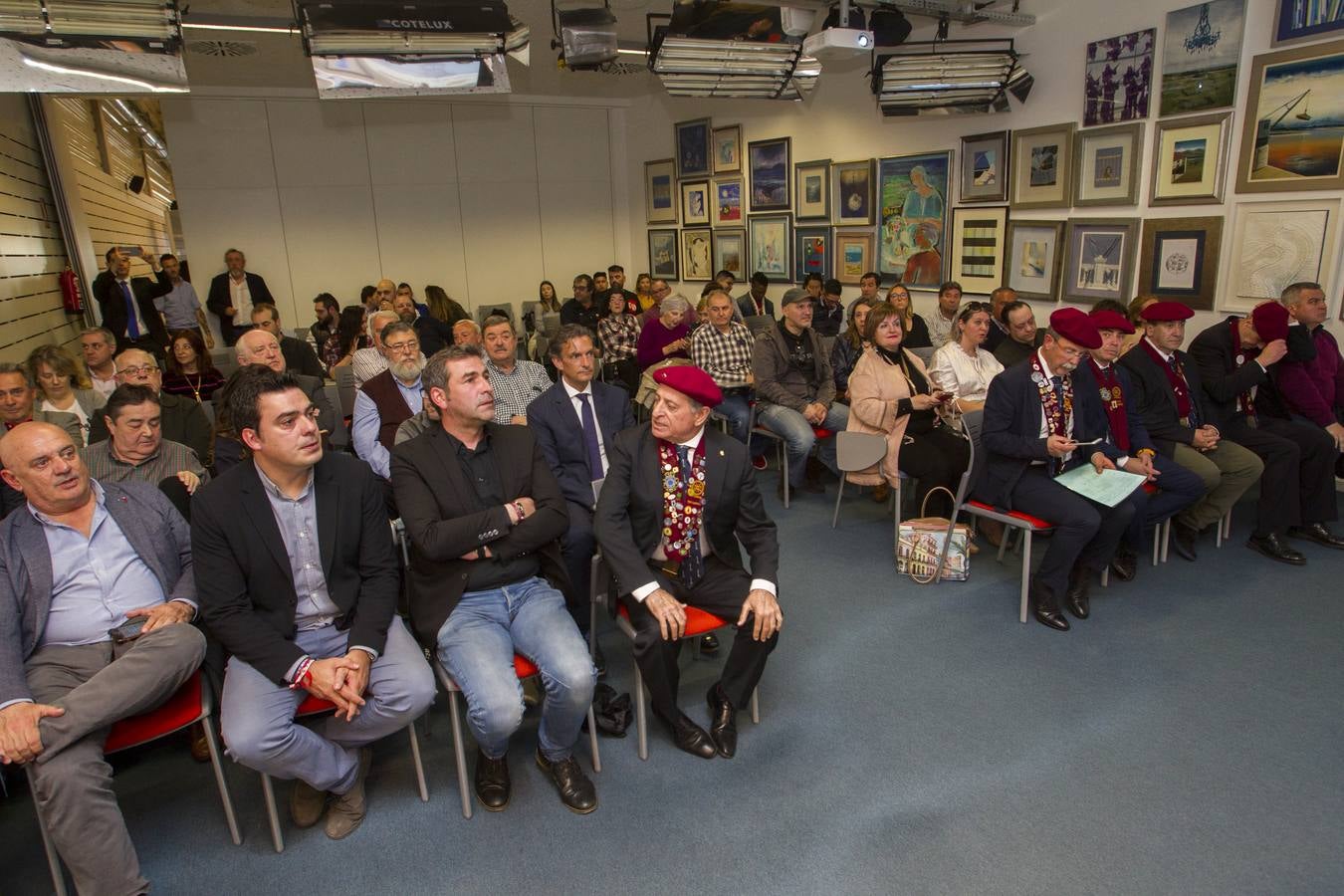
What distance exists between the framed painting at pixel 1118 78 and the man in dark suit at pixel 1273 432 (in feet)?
6.39

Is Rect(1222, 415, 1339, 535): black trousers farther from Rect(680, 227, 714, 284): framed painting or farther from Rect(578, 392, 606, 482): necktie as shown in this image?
Rect(680, 227, 714, 284): framed painting

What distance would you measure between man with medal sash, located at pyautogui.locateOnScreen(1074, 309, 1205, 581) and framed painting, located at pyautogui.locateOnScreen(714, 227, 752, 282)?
5950 mm

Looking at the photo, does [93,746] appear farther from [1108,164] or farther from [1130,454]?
[1108,164]

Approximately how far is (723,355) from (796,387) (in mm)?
596

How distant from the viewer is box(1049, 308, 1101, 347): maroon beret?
359 centimetres

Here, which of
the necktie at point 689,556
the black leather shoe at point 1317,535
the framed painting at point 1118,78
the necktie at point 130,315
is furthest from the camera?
the necktie at point 130,315

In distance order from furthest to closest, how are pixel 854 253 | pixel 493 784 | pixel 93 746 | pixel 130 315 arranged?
1. pixel 854 253
2. pixel 130 315
3. pixel 493 784
4. pixel 93 746

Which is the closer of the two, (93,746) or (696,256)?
(93,746)

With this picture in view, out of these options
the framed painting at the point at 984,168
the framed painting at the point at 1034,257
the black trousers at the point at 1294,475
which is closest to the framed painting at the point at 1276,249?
the black trousers at the point at 1294,475

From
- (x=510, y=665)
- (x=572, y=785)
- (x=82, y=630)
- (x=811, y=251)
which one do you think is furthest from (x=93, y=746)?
(x=811, y=251)

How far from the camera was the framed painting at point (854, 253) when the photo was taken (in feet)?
26.1

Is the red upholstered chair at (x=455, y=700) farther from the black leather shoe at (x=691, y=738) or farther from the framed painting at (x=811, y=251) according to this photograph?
the framed painting at (x=811, y=251)

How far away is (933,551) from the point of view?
421 centimetres

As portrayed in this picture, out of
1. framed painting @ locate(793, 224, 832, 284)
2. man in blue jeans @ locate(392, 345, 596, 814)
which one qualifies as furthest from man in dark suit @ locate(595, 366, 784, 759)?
framed painting @ locate(793, 224, 832, 284)
